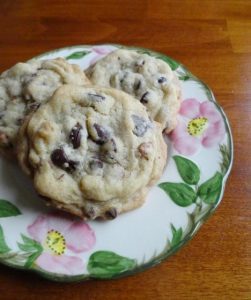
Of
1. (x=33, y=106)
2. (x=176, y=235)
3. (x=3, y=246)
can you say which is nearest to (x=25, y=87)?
(x=33, y=106)

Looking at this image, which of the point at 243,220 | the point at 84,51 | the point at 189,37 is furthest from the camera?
the point at 189,37

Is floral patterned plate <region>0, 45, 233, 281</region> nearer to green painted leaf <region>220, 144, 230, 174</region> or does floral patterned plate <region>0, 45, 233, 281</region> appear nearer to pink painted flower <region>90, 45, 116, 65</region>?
green painted leaf <region>220, 144, 230, 174</region>

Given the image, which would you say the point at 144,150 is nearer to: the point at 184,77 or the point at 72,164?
the point at 72,164

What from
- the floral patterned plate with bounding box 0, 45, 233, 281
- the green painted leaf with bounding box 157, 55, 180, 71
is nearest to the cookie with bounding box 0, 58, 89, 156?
the floral patterned plate with bounding box 0, 45, 233, 281

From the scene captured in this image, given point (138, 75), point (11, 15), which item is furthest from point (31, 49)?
point (138, 75)

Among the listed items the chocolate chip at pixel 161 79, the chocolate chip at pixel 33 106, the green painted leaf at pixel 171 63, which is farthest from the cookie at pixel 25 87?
the green painted leaf at pixel 171 63

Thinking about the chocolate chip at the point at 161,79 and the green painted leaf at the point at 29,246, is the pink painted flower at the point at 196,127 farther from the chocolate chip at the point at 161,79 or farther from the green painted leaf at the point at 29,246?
the green painted leaf at the point at 29,246

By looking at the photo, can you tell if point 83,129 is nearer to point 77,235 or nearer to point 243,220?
point 77,235
